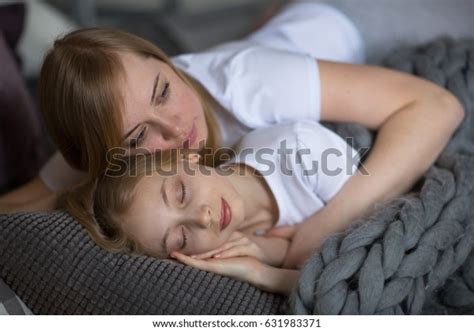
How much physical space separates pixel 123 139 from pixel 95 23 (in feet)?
3.74

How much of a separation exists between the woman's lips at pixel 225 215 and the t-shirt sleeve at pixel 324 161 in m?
0.16

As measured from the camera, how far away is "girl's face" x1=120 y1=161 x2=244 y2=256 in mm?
1039

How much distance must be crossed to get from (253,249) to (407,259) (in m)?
0.27

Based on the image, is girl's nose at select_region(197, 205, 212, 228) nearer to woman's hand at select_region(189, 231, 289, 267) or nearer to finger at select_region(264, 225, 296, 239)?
woman's hand at select_region(189, 231, 289, 267)

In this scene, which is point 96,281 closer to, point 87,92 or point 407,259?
point 87,92

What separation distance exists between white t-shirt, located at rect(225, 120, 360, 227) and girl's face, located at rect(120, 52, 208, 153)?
0.12 metres

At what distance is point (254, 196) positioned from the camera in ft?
3.87

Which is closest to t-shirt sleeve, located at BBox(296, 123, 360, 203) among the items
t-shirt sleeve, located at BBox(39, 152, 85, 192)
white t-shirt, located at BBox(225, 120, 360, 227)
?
white t-shirt, located at BBox(225, 120, 360, 227)

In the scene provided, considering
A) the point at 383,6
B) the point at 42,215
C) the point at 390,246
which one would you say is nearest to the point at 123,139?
the point at 42,215

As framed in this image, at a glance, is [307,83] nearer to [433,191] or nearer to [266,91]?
[266,91]

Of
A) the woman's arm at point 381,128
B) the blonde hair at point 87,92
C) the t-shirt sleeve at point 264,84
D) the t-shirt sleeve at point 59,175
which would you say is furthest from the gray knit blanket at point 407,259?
the t-shirt sleeve at point 59,175

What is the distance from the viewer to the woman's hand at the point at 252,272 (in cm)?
100

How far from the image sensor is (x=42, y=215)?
1021 mm

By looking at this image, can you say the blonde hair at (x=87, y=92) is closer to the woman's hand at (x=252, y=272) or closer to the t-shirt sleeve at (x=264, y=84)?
the t-shirt sleeve at (x=264, y=84)
